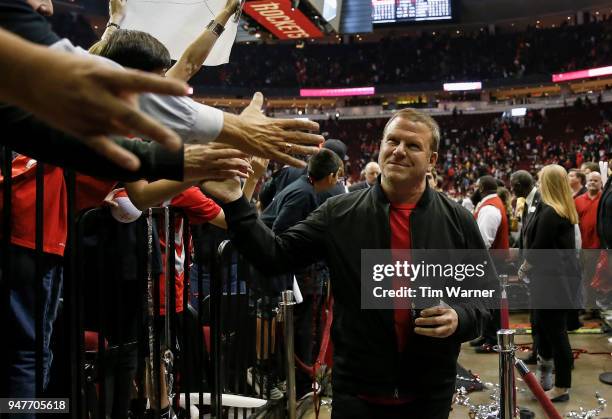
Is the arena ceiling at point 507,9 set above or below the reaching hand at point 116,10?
above

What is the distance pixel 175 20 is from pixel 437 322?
2.07 metres

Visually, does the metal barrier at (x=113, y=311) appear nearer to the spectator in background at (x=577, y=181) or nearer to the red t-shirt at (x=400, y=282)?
the red t-shirt at (x=400, y=282)

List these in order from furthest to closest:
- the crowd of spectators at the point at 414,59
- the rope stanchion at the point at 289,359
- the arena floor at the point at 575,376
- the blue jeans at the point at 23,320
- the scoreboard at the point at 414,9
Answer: the crowd of spectators at the point at 414,59, the scoreboard at the point at 414,9, the arena floor at the point at 575,376, the rope stanchion at the point at 289,359, the blue jeans at the point at 23,320

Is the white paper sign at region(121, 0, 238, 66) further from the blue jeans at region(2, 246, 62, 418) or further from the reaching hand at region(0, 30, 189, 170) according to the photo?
the reaching hand at region(0, 30, 189, 170)

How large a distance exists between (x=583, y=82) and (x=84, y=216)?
116 ft

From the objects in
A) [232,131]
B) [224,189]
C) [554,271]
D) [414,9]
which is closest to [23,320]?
[224,189]

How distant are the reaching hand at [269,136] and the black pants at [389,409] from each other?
1126mm

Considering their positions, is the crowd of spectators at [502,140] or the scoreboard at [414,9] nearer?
the crowd of spectators at [502,140]

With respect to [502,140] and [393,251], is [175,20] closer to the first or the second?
[393,251]

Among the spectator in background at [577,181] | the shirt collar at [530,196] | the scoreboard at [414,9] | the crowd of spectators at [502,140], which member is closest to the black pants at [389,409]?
the shirt collar at [530,196]

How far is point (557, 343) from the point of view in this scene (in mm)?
4543

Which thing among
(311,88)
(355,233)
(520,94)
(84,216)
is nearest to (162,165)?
(84,216)

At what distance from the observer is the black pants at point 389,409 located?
214cm

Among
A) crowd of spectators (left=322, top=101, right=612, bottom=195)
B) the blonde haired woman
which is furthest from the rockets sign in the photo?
crowd of spectators (left=322, top=101, right=612, bottom=195)
